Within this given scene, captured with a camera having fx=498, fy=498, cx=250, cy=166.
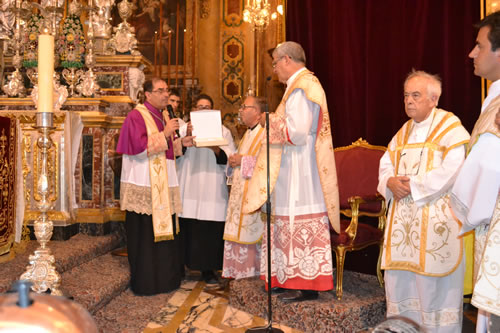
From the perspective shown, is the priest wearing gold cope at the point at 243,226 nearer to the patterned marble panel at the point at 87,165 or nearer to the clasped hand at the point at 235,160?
the clasped hand at the point at 235,160

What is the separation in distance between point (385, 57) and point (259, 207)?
2226mm

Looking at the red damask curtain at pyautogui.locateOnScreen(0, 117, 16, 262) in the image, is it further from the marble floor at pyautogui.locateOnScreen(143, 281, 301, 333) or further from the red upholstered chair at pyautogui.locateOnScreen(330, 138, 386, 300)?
the red upholstered chair at pyautogui.locateOnScreen(330, 138, 386, 300)

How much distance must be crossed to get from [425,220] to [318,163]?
3.00ft

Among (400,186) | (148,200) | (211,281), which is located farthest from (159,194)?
(400,186)

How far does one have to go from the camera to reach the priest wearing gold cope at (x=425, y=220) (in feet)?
10.8

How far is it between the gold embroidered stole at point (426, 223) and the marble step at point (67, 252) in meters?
2.64

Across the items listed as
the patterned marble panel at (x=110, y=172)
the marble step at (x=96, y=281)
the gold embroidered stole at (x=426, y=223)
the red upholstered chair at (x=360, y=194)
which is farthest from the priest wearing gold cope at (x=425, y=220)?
the patterned marble panel at (x=110, y=172)

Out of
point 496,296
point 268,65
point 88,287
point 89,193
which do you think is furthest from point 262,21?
point 496,296

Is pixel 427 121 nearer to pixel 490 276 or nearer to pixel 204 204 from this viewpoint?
pixel 490 276

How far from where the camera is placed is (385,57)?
5055 mm

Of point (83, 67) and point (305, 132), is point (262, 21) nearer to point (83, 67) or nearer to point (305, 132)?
point (83, 67)

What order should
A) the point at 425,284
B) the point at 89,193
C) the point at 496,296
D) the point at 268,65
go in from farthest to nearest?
the point at 268,65, the point at 89,193, the point at 425,284, the point at 496,296

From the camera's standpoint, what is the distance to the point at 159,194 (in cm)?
457

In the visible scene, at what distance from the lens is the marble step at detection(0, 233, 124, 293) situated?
3666 millimetres
